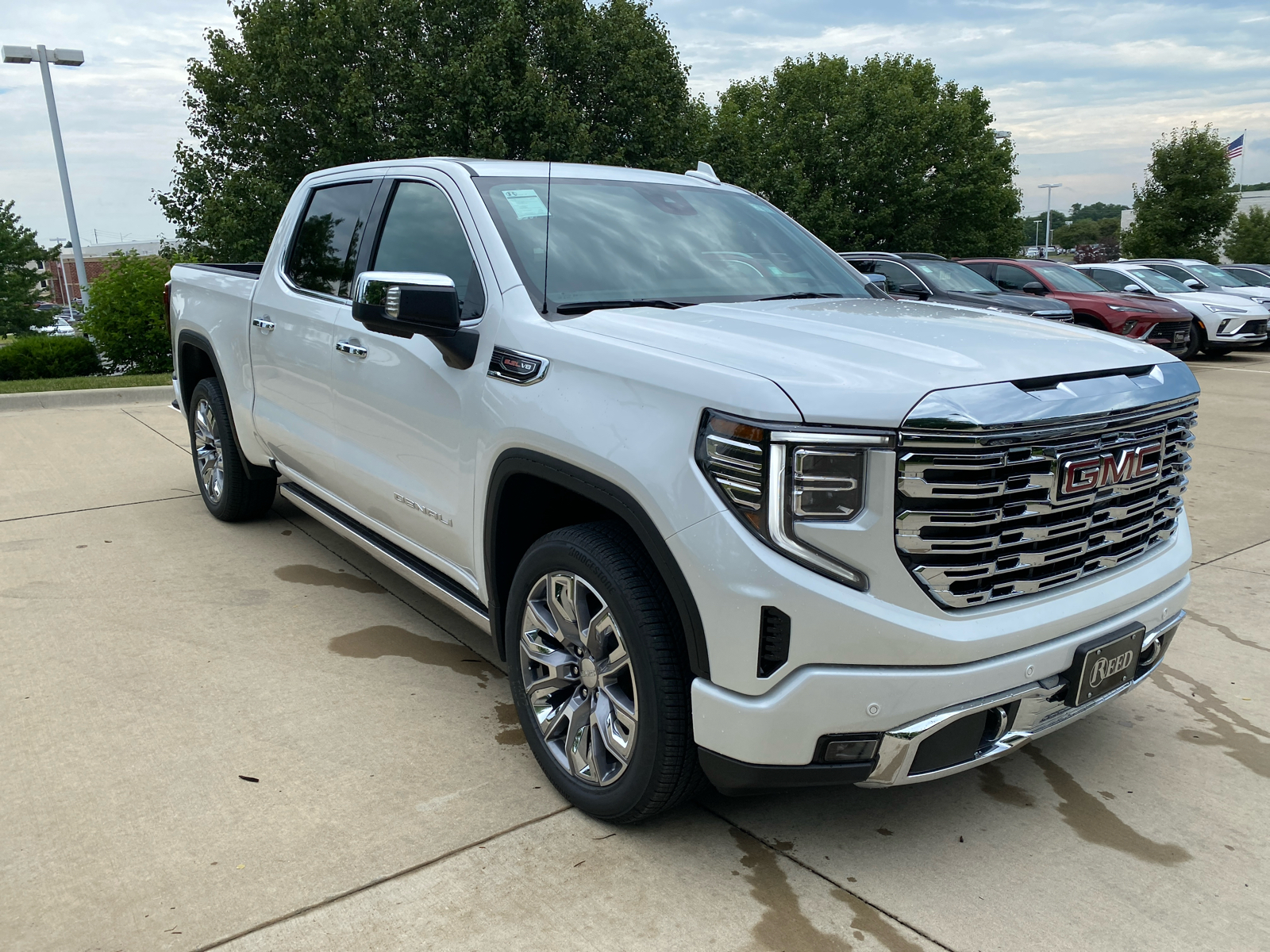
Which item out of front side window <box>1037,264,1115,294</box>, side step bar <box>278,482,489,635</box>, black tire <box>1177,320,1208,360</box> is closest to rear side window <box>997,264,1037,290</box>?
front side window <box>1037,264,1115,294</box>

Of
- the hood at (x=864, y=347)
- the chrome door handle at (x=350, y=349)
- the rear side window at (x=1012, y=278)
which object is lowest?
the rear side window at (x=1012, y=278)

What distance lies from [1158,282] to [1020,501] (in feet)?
60.8

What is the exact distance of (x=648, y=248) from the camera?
353 centimetres

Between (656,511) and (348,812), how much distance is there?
135 cm

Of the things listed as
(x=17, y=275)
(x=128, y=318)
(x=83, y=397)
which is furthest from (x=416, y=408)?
(x=17, y=275)

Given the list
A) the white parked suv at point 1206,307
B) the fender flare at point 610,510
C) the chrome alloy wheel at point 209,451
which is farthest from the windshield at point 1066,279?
the fender flare at point 610,510

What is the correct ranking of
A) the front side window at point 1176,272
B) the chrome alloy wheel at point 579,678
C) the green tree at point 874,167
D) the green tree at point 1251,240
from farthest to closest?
the green tree at point 1251,240 < the green tree at point 874,167 < the front side window at point 1176,272 < the chrome alloy wheel at point 579,678

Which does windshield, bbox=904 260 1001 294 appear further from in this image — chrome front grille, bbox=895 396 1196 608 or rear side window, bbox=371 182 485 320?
chrome front grille, bbox=895 396 1196 608

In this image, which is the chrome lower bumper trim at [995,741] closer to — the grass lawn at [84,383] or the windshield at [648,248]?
the windshield at [648,248]

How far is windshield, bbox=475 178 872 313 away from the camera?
328cm

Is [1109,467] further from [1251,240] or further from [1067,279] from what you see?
[1251,240]

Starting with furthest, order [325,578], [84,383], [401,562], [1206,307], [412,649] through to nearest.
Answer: [1206,307]
[84,383]
[325,578]
[412,649]
[401,562]

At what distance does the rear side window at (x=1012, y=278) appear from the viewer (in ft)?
51.0

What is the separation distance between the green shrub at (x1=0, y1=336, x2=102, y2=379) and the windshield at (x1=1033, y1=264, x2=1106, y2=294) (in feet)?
46.1
